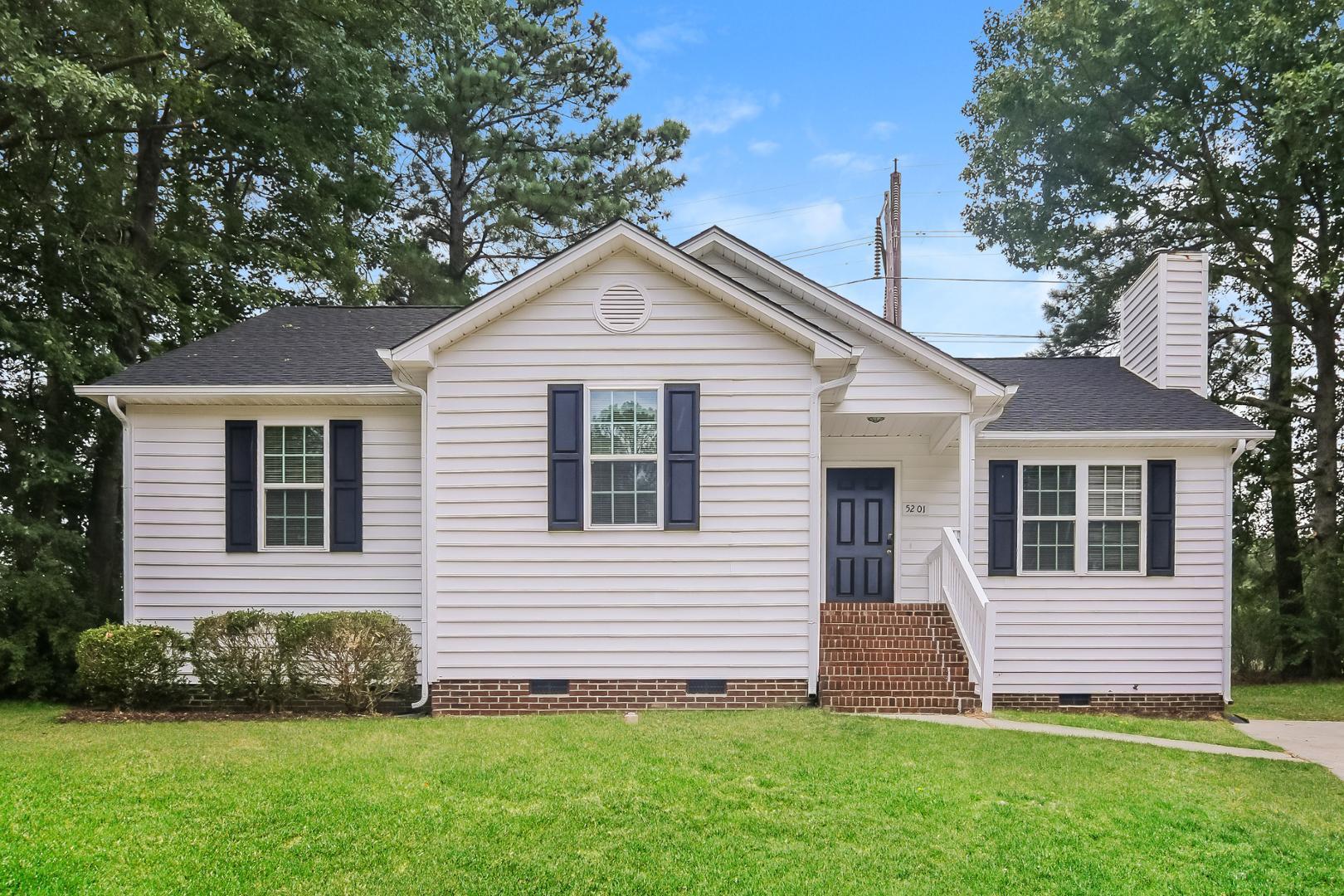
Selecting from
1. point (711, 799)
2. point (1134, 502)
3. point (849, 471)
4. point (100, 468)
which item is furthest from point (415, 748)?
point (100, 468)

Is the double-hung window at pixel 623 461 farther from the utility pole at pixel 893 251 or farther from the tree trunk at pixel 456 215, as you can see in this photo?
the tree trunk at pixel 456 215

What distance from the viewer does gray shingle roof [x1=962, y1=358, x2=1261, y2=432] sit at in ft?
31.3

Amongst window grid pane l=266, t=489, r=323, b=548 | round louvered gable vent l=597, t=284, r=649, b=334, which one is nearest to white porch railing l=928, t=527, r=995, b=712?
round louvered gable vent l=597, t=284, r=649, b=334

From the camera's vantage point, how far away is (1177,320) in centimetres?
1091

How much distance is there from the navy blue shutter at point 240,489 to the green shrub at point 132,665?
1279 mm

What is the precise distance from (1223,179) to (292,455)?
16.8 m

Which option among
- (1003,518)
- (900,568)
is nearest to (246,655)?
(900,568)

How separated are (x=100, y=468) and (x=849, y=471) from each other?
1186cm

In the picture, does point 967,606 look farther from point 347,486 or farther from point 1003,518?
point 347,486

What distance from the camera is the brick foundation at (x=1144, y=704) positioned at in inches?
376

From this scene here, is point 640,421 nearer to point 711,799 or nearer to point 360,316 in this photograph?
point 711,799

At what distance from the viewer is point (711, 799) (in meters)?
4.93

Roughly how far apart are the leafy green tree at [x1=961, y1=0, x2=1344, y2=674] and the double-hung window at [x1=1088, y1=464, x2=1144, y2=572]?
5981 mm

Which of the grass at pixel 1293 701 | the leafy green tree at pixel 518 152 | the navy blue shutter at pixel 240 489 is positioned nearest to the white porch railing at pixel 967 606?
the grass at pixel 1293 701
